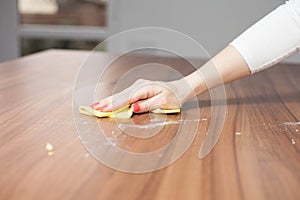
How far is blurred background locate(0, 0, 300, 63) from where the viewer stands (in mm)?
3139

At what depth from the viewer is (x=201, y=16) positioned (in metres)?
3.16

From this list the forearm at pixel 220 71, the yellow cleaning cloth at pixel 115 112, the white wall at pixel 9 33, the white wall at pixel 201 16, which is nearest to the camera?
the yellow cleaning cloth at pixel 115 112

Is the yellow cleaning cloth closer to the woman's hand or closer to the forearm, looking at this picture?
the woman's hand

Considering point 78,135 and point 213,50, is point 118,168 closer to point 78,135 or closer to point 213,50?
point 78,135

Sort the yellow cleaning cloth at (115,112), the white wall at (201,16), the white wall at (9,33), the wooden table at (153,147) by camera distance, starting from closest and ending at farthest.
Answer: the wooden table at (153,147) < the yellow cleaning cloth at (115,112) < the white wall at (201,16) < the white wall at (9,33)

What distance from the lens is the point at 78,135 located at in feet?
2.51

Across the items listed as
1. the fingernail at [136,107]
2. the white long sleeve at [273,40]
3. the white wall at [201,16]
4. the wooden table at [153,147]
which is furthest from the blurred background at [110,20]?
the fingernail at [136,107]

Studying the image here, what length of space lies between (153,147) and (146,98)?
10.6 inches

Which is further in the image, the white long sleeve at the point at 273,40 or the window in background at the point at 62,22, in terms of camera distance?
the window in background at the point at 62,22

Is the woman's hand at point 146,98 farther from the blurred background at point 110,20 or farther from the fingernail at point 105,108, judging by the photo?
the blurred background at point 110,20

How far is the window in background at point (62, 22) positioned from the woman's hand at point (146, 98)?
8.21ft

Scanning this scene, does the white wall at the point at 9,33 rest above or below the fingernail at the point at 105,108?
below

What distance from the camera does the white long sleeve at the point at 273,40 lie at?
3.27 ft

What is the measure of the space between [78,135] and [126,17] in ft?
8.36
